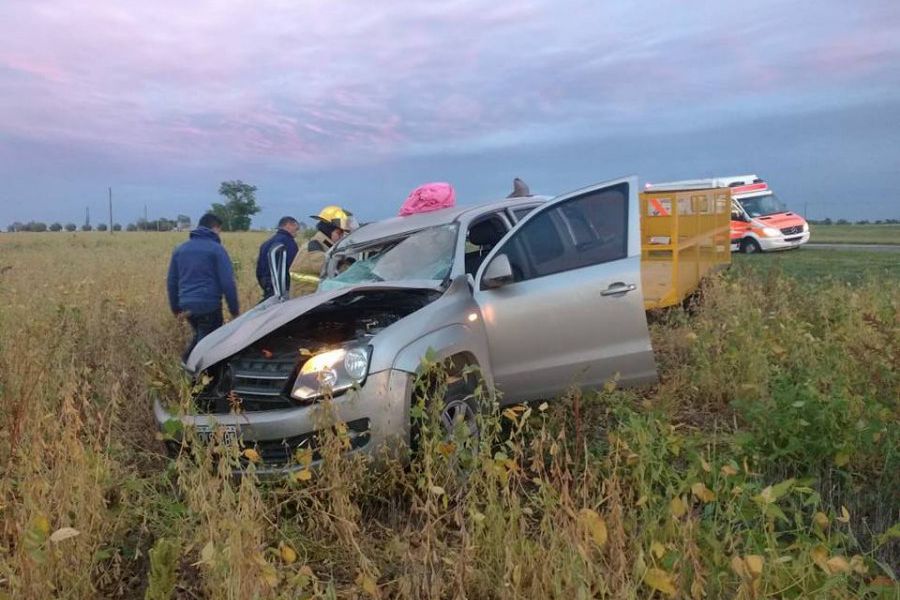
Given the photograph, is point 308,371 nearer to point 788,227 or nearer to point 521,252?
point 521,252

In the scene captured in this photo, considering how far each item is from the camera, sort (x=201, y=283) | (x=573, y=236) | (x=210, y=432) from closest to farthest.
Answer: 1. (x=210, y=432)
2. (x=573, y=236)
3. (x=201, y=283)

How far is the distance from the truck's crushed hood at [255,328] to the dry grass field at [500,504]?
264 mm

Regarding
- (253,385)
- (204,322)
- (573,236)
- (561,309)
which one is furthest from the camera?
(204,322)

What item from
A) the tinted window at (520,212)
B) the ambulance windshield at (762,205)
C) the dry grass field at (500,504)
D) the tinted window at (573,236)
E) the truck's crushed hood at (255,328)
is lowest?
the dry grass field at (500,504)

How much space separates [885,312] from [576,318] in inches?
143

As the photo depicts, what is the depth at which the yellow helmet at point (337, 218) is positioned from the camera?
7.27 m

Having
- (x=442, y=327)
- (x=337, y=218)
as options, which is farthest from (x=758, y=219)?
(x=442, y=327)

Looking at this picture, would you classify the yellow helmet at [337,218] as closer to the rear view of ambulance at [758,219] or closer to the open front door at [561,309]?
the open front door at [561,309]

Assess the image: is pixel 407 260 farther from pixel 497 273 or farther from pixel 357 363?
pixel 357 363

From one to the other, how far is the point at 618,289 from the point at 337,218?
3.79 m

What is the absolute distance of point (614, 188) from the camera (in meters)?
4.76

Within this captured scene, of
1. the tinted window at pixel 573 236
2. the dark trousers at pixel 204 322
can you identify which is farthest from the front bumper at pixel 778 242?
the dark trousers at pixel 204 322

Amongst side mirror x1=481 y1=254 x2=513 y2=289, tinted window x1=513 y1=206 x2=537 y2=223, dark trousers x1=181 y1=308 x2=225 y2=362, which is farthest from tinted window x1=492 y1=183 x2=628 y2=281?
dark trousers x1=181 y1=308 x2=225 y2=362

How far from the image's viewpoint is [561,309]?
443 centimetres
